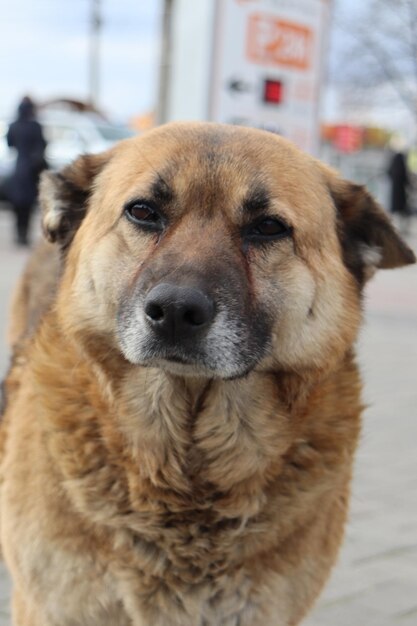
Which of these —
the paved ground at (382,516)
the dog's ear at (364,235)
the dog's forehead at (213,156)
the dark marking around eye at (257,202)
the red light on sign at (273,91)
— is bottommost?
the paved ground at (382,516)

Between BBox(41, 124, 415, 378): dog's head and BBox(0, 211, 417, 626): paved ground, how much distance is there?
475mm

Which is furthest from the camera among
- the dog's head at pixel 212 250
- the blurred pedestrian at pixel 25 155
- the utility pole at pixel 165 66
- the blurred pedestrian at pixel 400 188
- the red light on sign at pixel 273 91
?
the blurred pedestrian at pixel 400 188

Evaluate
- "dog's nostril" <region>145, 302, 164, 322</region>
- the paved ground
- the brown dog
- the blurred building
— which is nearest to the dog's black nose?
"dog's nostril" <region>145, 302, 164, 322</region>

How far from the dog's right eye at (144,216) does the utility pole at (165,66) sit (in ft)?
20.3

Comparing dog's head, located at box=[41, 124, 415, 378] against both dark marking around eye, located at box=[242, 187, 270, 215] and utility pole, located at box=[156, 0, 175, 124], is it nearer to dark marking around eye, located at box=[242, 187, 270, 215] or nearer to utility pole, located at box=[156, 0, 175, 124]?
dark marking around eye, located at box=[242, 187, 270, 215]

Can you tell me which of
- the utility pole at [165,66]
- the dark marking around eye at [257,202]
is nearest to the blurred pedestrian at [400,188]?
the utility pole at [165,66]

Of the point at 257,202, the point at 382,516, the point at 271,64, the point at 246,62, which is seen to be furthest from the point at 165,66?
the point at 257,202

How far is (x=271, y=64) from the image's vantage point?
9016 millimetres

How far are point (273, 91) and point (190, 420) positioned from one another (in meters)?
6.82

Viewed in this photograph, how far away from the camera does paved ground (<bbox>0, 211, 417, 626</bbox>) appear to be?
344cm

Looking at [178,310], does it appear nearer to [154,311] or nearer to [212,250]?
[154,311]

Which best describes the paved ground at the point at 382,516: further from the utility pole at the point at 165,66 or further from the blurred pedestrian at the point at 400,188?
the blurred pedestrian at the point at 400,188

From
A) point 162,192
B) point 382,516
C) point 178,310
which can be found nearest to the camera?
point 178,310

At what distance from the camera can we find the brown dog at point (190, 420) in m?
2.63
